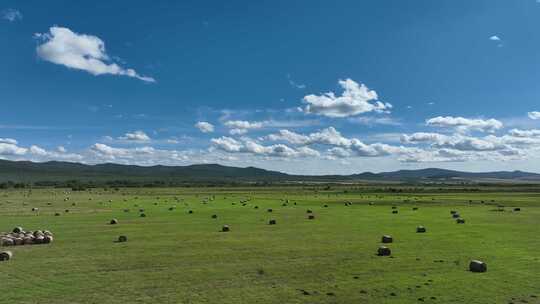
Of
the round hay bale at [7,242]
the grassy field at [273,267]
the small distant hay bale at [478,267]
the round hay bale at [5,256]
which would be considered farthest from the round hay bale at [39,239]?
the small distant hay bale at [478,267]

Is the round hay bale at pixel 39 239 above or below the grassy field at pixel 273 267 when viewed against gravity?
above

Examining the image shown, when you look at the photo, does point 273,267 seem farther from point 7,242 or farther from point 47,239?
point 7,242

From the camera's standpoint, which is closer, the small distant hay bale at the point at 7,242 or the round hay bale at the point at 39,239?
the small distant hay bale at the point at 7,242

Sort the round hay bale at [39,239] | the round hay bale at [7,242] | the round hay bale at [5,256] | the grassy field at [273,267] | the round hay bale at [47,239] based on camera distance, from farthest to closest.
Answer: the round hay bale at [47,239] → the round hay bale at [39,239] → the round hay bale at [7,242] → the round hay bale at [5,256] → the grassy field at [273,267]

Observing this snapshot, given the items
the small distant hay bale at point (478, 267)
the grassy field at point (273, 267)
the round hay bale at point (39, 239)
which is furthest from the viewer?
the round hay bale at point (39, 239)

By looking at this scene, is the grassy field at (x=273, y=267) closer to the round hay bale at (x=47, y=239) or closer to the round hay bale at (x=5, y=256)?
the round hay bale at (x=5, y=256)

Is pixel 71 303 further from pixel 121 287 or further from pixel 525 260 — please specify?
pixel 525 260

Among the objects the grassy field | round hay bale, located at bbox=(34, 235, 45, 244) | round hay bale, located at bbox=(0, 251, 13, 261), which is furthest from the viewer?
round hay bale, located at bbox=(34, 235, 45, 244)

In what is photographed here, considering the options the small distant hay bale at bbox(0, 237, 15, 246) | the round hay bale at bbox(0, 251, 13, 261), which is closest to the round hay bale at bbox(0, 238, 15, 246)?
the small distant hay bale at bbox(0, 237, 15, 246)

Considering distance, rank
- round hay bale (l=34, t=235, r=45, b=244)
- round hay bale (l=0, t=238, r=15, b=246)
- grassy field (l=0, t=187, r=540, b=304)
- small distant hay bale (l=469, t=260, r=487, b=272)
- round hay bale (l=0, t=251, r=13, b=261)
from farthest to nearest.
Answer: round hay bale (l=34, t=235, r=45, b=244), round hay bale (l=0, t=238, r=15, b=246), round hay bale (l=0, t=251, r=13, b=261), small distant hay bale (l=469, t=260, r=487, b=272), grassy field (l=0, t=187, r=540, b=304)

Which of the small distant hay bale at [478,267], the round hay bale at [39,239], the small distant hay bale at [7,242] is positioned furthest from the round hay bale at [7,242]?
the small distant hay bale at [478,267]

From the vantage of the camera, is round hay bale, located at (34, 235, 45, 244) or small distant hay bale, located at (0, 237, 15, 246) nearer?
small distant hay bale, located at (0, 237, 15, 246)

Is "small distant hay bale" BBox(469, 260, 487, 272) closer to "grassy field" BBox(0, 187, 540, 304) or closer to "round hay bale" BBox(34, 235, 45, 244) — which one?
"grassy field" BBox(0, 187, 540, 304)

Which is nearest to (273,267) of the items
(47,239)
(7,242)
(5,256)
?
(5,256)
